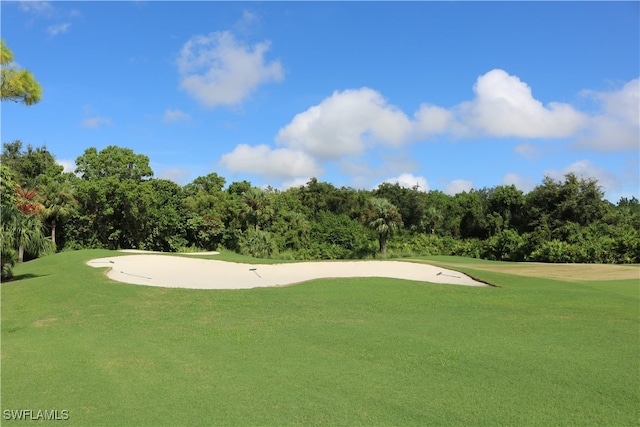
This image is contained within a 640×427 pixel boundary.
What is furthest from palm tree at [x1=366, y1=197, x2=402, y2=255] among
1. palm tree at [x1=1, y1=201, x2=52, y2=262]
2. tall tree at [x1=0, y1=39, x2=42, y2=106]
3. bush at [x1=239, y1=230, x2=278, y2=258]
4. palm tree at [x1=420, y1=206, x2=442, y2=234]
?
tall tree at [x1=0, y1=39, x2=42, y2=106]

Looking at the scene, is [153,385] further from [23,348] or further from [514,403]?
[514,403]

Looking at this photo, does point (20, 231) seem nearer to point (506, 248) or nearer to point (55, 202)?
point (55, 202)

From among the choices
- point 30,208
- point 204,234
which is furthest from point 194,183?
point 30,208

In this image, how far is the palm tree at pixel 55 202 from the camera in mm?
31095

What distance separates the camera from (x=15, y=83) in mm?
9094

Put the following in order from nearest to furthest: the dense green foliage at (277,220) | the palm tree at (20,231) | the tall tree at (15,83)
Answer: the tall tree at (15,83), the palm tree at (20,231), the dense green foliage at (277,220)

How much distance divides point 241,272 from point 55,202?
19.5m

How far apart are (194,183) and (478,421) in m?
48.8

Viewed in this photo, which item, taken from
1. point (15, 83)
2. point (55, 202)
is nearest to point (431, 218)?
point (55, 202)

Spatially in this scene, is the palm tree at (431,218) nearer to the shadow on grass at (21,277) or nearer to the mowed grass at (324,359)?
the mowed grass at (324,359)

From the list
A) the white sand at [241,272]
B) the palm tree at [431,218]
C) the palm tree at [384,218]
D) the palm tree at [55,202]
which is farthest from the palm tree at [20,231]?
the palm tree at [431,218]

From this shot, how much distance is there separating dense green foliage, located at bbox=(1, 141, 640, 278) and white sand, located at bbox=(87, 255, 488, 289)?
10.8 metres

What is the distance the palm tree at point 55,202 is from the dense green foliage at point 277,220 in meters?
0.07

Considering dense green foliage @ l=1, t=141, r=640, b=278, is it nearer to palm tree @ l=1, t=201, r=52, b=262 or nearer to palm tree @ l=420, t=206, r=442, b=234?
palm tree @ l=420, t=206, r=442, b=234
